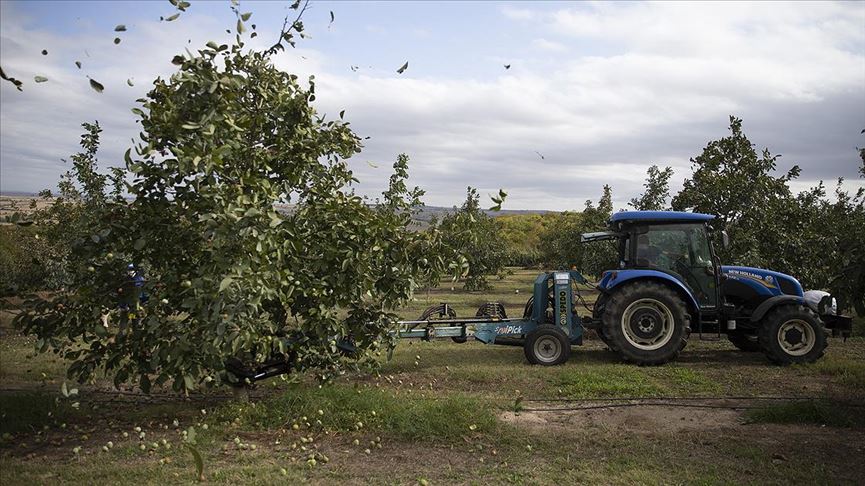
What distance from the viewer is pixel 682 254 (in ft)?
34.3

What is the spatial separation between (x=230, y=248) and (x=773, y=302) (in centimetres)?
828

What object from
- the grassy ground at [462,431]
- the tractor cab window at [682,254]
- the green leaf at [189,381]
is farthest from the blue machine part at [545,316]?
the green leaf at [189,381]

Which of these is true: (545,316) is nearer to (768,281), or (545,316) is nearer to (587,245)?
(768,281)

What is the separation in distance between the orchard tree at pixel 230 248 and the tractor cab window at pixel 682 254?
4.98 meters

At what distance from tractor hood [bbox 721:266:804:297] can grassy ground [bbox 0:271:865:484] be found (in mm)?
1689

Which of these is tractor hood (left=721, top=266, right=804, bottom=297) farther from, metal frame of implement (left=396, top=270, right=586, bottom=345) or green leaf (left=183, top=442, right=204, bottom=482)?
green leaf (left=183, top=442, right=204, bottom=482)

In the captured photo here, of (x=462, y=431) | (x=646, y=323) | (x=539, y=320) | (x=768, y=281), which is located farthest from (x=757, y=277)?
(x=462, y=431)

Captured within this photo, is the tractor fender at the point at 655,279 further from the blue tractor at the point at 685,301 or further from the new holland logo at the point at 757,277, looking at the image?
the new holland logo at the point at 757,277

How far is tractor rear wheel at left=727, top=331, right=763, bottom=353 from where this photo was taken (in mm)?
10977

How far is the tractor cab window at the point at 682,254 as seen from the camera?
34.0ft

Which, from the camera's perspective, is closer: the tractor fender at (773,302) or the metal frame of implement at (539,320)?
the metal frame of implement at (539,320)

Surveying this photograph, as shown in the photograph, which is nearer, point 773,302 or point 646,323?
point 773,302

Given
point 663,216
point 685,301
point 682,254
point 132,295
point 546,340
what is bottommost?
point 546,340

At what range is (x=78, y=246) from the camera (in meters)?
5.96
